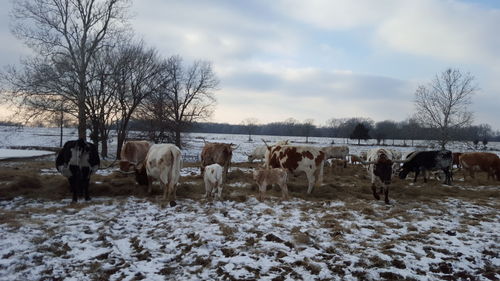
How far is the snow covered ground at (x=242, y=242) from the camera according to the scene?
16.1 feet

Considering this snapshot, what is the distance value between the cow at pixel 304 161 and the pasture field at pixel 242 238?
1.55 meters

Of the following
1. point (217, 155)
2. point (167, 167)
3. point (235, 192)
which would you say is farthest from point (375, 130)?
point (167, 167)

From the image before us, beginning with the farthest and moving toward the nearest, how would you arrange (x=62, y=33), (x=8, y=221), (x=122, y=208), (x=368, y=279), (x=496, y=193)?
(x=62, y=33) < (x=496, y=193) < (x=122, y=208) < (x=8, y=221) < (x=368, y=279)

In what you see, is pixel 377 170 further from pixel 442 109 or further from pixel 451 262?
pixel 442 109

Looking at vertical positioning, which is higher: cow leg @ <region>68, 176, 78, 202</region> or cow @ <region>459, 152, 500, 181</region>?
cow @ <region>459, 152, 500, 181</region>

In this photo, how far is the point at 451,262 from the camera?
5.30m

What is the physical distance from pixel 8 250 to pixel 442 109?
34.7 metres

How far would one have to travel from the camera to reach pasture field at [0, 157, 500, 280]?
493 centimetres

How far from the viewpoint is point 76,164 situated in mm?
9086

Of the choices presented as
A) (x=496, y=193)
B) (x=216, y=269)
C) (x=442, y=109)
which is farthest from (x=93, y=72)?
(x=442, y=109)

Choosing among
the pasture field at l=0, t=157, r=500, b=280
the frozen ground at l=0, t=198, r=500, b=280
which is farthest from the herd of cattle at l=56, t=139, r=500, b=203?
the frozen ground at l=0, t=198, r=500, b=280

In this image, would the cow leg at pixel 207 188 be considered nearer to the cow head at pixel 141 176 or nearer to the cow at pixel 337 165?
the cow head at pixel 141 176

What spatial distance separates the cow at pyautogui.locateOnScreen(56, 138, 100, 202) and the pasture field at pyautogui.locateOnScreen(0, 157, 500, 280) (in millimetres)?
518

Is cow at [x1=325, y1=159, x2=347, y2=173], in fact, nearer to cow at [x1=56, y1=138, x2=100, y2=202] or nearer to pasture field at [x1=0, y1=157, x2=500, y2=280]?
pasture field at [x1=0, y1=157, x2=500, y2=280]
